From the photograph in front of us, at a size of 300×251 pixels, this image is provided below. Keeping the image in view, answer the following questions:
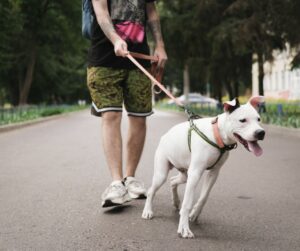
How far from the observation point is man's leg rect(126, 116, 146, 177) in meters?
5.51

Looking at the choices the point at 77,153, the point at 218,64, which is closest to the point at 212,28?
the point at 218,64

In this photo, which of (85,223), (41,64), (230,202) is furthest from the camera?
(41,64)

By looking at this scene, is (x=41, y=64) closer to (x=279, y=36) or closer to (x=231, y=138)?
(x=279, y=36)

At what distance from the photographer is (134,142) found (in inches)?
220

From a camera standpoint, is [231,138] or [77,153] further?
[77,153]

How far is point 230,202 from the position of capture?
5480 mm

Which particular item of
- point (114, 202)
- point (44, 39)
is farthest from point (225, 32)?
point (114, 202)

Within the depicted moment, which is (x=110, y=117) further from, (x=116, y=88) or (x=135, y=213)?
(x=135, y=213)

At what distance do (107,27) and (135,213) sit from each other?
1.55 m

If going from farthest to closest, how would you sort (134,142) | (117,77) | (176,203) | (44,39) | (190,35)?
1. (44,39)
2. (190,35)
3. (134,142)
4. (117,77)
5. (176,203)

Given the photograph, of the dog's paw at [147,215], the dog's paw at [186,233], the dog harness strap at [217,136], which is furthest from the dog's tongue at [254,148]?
the dog's paw at [147,215]

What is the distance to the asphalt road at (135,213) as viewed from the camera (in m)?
3.97

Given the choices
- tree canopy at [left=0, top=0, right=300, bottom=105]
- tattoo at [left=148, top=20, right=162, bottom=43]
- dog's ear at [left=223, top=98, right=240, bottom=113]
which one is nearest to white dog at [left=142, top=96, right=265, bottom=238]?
dog's ear at [left=223, top=98, right=240, bottom=113]

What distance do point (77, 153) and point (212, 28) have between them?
12839 millimetres
